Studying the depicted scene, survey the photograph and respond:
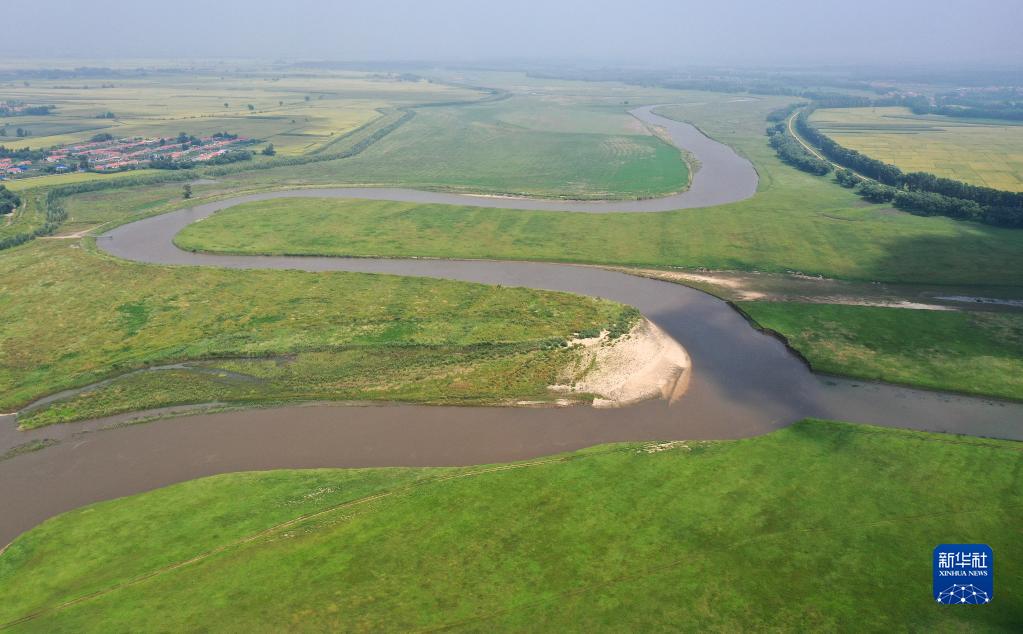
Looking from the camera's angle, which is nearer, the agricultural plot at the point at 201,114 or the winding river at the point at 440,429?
the winding river at the point at 440,429

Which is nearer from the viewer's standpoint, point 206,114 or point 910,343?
point 910,343

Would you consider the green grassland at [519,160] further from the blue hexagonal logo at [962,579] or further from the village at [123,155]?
the blue hexagonal logo at [962,579]

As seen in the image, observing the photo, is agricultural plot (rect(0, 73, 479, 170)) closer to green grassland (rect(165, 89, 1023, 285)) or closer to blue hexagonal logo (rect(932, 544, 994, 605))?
green grassland (rect(165, 89, 1023, 285))

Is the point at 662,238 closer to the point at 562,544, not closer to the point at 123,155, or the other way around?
the point at 562,544

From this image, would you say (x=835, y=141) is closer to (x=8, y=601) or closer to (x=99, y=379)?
(x=99, y=379)

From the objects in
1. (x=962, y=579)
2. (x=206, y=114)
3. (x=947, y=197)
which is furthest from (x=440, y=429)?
(x=206, y=114)

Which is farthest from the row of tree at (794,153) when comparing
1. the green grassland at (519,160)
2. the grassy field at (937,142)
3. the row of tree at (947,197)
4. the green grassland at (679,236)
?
the green grassland at (519,160)

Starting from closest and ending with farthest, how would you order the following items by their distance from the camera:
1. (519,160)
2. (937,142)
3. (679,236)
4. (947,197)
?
1. (679,236)
2. (947,197)
3. (519,160)
4. (937,142)
